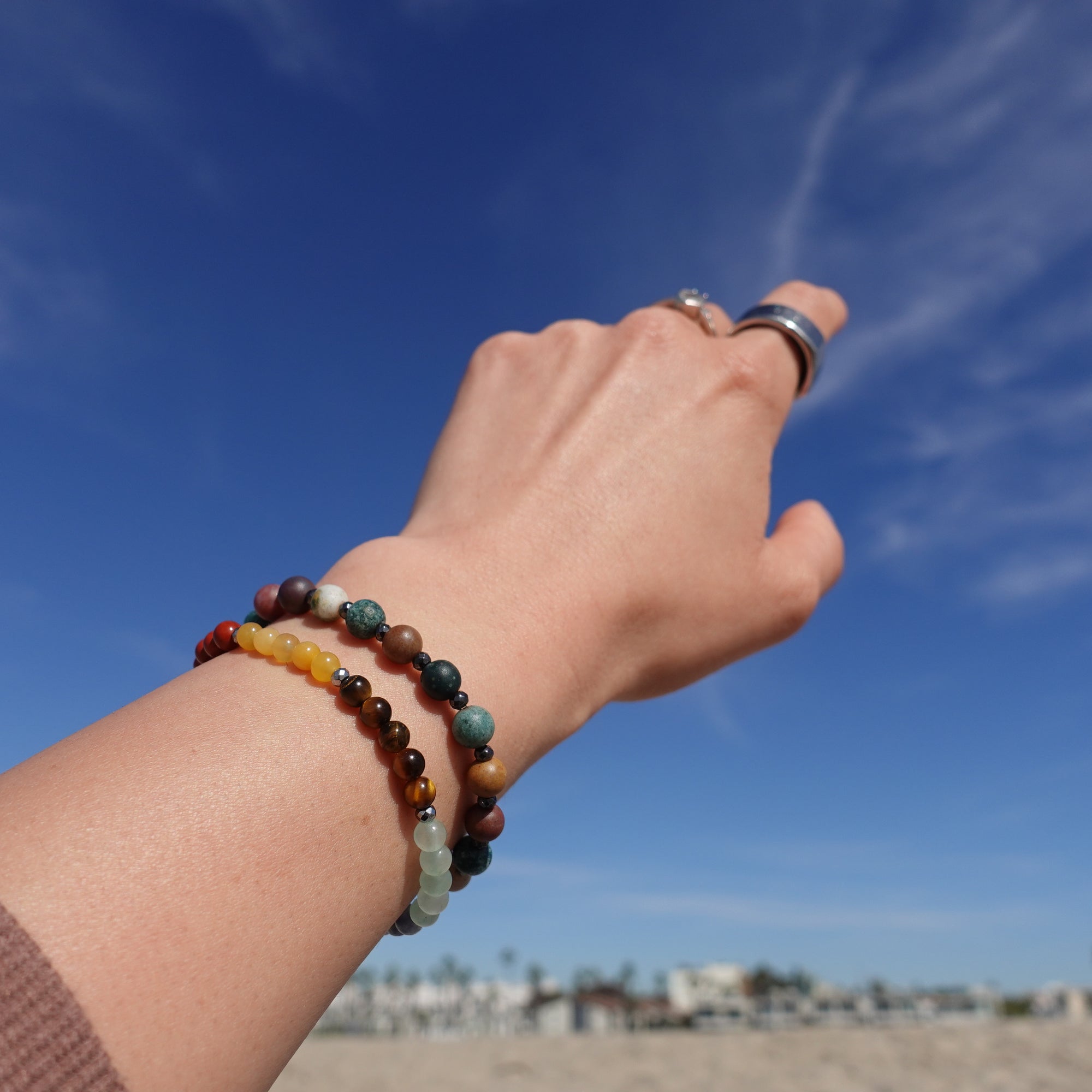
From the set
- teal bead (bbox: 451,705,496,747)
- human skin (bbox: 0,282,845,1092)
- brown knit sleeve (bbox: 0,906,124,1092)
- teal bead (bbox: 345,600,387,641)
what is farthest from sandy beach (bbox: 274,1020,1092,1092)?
brown knit sleeve (bbox: 0,906,124,1092)

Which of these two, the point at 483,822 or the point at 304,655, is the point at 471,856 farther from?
the point at 304,655

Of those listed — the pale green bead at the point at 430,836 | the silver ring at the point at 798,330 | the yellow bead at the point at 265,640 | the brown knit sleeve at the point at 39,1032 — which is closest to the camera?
the brown knit sleeve at the point at 39,1032

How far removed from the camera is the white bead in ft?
4.51

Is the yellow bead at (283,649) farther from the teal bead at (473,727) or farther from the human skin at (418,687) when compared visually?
the teal bead at (473,727)

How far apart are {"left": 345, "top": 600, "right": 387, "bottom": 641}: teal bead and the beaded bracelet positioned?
69 millimetres

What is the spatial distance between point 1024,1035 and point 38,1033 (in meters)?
20.5

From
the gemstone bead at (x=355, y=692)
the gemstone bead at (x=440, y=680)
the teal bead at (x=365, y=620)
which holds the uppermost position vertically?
the teal bead at (x=365, y=620)

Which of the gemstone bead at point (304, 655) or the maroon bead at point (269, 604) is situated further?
the maroon bead at point (269, 604)

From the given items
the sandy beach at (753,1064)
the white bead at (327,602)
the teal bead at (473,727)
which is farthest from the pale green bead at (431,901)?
the sandy beach at (753,1064)

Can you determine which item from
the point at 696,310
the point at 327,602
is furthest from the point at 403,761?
the point at 696,310

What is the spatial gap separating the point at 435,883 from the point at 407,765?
0.20m

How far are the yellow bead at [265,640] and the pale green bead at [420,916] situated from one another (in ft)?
1.49

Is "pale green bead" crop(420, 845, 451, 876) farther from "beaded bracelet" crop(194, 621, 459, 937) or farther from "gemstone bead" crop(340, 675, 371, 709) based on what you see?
"gemstone bead" crop(340, 675, 371, 709)

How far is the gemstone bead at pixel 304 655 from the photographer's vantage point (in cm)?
124
